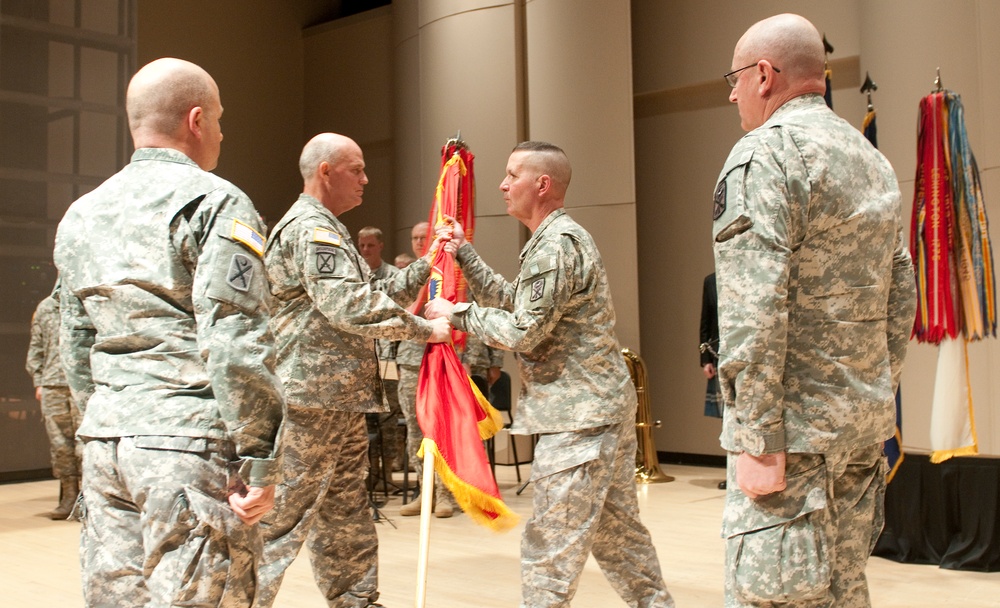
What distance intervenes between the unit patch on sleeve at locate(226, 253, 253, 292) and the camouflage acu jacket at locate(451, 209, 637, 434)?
121cm

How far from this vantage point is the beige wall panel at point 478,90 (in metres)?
8.34

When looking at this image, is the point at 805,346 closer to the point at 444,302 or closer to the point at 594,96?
the point at 444,302

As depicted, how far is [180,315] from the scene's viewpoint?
2012 mm

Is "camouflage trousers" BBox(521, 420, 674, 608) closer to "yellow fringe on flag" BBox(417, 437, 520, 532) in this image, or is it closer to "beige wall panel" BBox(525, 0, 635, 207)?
"yellow fringe on flag" BBox(417, 437, 520, 532)

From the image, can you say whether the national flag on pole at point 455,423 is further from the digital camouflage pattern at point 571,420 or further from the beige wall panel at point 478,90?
the beige wall panel at point 478,90

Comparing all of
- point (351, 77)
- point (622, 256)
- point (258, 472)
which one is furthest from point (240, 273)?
point (351, 77)

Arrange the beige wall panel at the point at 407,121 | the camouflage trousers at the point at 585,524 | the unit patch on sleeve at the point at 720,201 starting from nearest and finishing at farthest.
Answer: the unit patch on sleeve at the point at 720,201, the camouflage trousers at the point at 585,524, the beige wall panel at the point at 407,121

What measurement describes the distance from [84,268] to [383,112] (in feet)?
28.9

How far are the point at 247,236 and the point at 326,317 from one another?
54.2 inches

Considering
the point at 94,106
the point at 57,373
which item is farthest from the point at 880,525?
the point at 94,106

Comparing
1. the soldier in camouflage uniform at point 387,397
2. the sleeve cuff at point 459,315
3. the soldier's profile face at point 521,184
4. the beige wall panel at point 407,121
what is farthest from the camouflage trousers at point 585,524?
the beige wall panel at point 407,121

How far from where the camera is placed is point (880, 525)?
2.31m

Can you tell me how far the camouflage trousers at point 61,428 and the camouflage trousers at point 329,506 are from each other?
362 cm

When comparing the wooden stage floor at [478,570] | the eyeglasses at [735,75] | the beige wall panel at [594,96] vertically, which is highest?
the beige wall panel at [594,96]
